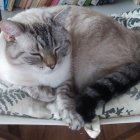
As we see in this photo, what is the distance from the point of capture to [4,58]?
1024 millimetres

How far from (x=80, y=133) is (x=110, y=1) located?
0.60m

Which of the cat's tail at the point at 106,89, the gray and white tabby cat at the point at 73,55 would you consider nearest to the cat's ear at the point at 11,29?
the gray and white tabby cat at the point at 73,55

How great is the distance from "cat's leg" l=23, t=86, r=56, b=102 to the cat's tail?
87mm

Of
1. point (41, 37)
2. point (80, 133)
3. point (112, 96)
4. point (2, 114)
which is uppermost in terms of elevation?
Answer: point (41, 37)

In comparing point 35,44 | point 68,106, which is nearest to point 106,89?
point 68,106

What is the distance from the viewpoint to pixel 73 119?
973 millimetres

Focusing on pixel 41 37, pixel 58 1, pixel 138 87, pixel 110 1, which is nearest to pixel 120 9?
pixel 110 1

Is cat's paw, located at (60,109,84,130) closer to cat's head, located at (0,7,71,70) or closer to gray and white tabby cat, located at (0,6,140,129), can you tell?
gray and white tabby cat, located at (0,6,140,129)

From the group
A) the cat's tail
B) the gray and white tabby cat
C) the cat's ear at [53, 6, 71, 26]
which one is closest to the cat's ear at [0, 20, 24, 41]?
the gray and white tabby cat

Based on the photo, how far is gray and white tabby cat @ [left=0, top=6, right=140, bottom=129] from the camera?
3.11 feet

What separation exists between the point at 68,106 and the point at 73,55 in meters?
0.18

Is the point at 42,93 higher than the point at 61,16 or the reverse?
the reverse

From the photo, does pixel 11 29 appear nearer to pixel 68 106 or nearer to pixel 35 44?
pixel 35 44

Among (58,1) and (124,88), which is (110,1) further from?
(124,88)
